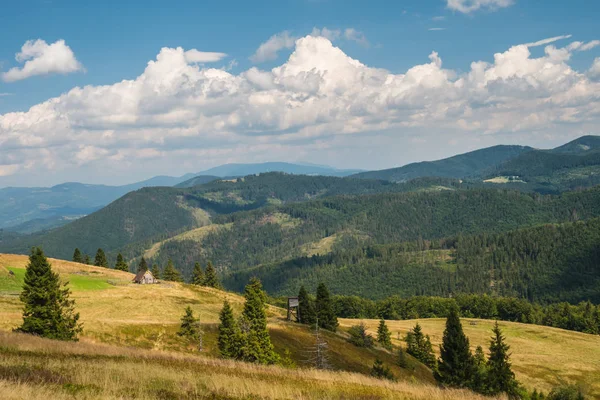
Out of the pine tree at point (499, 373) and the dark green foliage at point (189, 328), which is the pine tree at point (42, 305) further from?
the pine tree at point (499, 373)

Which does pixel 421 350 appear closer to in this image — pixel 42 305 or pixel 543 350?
pixel 543 350

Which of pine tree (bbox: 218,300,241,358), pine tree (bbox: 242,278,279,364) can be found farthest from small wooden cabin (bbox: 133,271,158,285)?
pine tree (bbox: 242,278,279,364)

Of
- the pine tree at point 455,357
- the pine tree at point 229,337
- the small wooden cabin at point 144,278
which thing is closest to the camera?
the pine tree at point 229,337

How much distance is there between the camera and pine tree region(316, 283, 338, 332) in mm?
87681

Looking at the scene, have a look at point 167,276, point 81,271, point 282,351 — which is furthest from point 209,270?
point 282,351

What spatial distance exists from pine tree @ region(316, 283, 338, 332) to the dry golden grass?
33.7 meters

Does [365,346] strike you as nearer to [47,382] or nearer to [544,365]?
[544,365]

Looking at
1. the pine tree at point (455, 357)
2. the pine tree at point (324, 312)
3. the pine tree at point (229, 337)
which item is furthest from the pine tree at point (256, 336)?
the pine tree at point (324, 312)

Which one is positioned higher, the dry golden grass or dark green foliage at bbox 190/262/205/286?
dark green foliage at bbox 190/262/205/286

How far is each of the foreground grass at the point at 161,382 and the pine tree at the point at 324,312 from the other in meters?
67.9

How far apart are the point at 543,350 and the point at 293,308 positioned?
7310 centimetres

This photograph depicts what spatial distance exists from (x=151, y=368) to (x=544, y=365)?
104 metres

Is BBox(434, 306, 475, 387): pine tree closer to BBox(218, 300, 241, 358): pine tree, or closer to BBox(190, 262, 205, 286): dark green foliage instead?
BBox(218, 300, 241, 358): pine tree

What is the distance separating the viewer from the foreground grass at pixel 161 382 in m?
12.4
